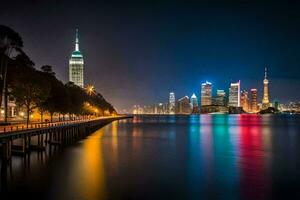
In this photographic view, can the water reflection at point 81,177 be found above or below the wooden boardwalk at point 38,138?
below

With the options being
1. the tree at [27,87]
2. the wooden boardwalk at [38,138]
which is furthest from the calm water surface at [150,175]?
the tree at [27,87]

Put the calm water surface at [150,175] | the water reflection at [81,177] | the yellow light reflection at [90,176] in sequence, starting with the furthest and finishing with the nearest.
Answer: the calm water surface at [150,175]
the yellow light reflection at [90,176]
the water reflection at [81,177]

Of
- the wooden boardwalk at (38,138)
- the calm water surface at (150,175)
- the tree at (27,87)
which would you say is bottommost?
the calm water surface at (150,175)

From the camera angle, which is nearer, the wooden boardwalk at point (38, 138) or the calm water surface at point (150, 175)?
the calm water surface at point (150, 175)

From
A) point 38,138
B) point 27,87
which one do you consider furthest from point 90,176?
point 27,87

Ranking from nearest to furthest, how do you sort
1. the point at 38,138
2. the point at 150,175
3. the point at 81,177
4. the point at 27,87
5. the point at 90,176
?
the point at 81,177, the point at 90,176, the point at 150,175, the point at 38,138, the point at 27,87

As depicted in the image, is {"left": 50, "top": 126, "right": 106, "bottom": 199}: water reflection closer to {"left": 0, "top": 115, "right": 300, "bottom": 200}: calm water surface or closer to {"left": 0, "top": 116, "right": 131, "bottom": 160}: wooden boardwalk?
{"left": 0, "top": 115, "right": 300, "bottom": 200}: calm water surface

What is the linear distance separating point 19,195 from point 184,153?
34199 millimetres

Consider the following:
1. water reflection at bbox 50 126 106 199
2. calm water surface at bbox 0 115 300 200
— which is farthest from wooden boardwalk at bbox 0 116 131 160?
water reflection at bbox 50 126 106 199

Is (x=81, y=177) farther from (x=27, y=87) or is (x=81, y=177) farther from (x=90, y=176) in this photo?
(x=27, y=87)

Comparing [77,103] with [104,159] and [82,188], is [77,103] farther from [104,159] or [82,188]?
[82,188]

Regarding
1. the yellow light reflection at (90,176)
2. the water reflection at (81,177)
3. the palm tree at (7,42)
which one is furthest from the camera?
the palm tree at (7,42)

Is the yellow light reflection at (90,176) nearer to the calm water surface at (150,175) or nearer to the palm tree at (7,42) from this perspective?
the calm water surface at (150,175)

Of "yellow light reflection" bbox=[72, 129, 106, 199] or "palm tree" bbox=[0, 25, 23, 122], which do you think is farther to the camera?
"palm tree" bbox=[0, 25, 23, 122]
